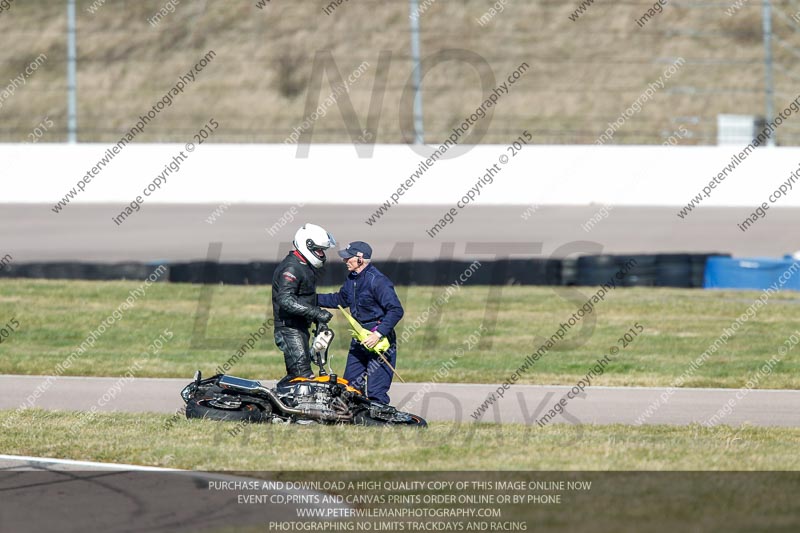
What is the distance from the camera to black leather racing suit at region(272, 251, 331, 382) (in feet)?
34.4

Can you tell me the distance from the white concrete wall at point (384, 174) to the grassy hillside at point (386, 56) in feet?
30.6

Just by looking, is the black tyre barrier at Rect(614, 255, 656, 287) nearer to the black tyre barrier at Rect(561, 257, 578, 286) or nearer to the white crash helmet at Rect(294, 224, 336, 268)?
the black tyre barrier at Rect(561, 257, 578, 286)

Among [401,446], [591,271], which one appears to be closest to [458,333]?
[591,271]

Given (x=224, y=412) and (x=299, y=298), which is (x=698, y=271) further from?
(x=224, y=412)

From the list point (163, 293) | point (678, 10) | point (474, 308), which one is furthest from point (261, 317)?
point (678, 10)

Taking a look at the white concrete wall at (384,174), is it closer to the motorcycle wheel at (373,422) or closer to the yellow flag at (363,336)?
the yellow flag at (363,336)

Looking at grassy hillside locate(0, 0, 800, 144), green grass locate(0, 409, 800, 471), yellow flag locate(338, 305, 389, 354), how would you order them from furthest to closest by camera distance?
grassy hillside locate(0, 0, 800, 144)
yellow flag locate(338, 305, 389, 354)
green grass locate(0, 409, 800, 471)

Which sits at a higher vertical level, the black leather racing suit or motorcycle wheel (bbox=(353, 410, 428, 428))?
the black leather racing suit

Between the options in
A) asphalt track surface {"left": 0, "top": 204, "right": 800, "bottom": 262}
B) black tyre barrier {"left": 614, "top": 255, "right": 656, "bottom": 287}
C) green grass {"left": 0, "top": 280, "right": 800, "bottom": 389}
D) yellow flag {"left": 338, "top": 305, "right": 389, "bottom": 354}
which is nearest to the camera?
yellow flag {"left": 338, "top": 305, "right": 389, "bottom": 354}

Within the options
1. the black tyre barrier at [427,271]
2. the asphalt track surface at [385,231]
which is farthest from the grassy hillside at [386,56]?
the black tyre barrier at [427,271]

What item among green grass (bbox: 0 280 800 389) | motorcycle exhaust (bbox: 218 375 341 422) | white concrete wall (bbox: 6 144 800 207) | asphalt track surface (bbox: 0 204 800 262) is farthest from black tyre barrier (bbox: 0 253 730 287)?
A: motorcycle exhaust (bbox: 218 375 341 422)

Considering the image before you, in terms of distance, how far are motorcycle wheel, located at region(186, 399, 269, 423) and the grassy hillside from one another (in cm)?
2654

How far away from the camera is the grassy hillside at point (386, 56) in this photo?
38406 millimetres

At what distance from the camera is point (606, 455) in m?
9.12
